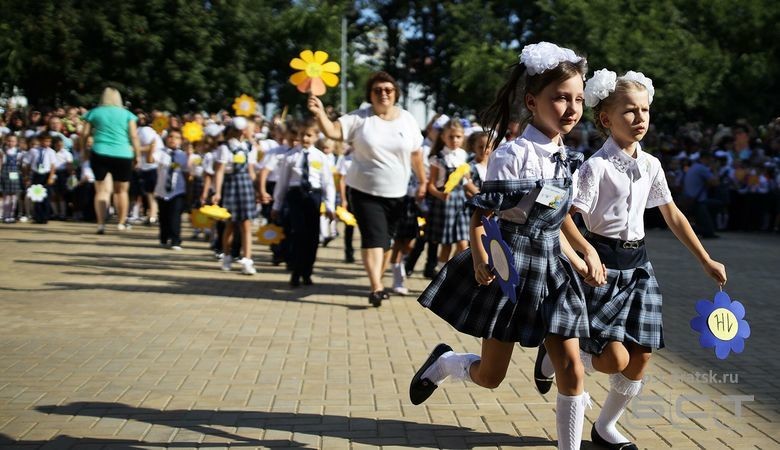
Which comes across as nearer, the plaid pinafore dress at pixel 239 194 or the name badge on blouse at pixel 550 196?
the name badge on blouse at pixel 550 196

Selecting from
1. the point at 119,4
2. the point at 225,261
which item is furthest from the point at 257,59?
the point at 225,261

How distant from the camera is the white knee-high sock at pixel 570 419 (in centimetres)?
404

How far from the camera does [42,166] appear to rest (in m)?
19.0

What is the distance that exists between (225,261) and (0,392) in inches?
252

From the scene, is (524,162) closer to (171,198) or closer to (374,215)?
(374,215)

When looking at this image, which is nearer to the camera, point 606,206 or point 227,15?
point 606,206

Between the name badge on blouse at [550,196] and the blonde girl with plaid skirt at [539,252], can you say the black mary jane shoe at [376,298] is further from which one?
the name badge on blouse at [550,196]

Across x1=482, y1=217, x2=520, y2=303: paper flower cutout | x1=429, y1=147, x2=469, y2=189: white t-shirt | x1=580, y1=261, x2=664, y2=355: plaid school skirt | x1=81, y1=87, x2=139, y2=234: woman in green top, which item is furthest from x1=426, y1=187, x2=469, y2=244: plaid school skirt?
x1=482, y1=217, x2=520, y2=303: paper flower cutout

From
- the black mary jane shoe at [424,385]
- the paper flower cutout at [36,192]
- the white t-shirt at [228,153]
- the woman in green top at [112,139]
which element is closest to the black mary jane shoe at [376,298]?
the white t-shirt at [228,153]

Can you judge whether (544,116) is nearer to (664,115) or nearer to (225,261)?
(225,261)

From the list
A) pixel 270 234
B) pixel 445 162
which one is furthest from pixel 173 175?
pixel 445 162

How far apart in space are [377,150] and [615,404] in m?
4.65

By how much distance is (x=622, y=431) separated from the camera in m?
4.81

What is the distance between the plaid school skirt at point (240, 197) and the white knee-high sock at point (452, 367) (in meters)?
6.87
